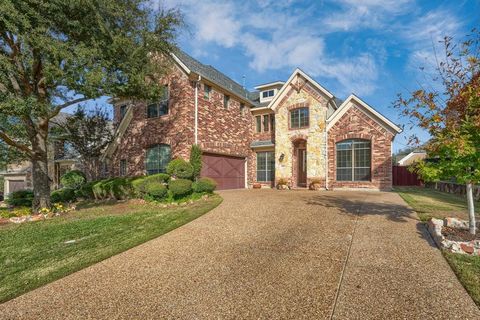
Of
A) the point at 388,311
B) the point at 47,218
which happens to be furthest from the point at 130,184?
the point at 388,311

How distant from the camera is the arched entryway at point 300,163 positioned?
18094mm

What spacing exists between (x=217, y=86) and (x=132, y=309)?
14847 millimetres

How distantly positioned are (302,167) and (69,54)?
15.2 m

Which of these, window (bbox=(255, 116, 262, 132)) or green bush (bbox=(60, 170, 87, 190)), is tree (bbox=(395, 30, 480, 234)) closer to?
window (bbox=(255, 116, 262, 132))

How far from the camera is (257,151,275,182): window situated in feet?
63.8

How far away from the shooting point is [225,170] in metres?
17.4

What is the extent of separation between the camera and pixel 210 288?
3682 millimetres

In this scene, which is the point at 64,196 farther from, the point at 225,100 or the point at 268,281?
the point at 268,281

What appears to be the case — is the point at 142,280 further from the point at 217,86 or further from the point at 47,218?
the point at 217,86

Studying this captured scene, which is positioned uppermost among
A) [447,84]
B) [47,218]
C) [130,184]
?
[447,84]

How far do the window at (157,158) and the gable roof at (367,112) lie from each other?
10.7 m

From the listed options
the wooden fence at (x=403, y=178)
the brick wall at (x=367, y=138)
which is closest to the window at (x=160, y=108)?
the brick wall at (x=367, y=138)

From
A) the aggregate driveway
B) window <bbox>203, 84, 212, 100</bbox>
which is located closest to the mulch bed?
the aggregate driveway

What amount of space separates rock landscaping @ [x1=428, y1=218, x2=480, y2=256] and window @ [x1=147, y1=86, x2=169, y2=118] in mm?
14168
